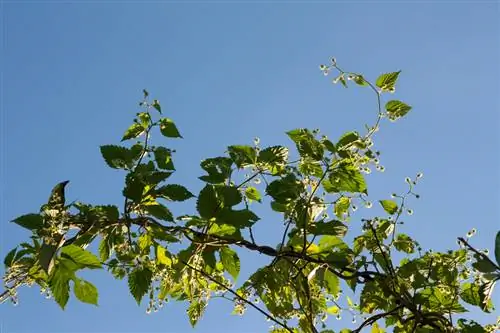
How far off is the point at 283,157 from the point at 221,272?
0.90 m

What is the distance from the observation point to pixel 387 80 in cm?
300

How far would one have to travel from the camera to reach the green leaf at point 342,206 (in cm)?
322

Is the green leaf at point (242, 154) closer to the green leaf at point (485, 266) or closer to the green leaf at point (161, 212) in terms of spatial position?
the green leaf at point (161, 212)

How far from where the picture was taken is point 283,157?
9.94 feet

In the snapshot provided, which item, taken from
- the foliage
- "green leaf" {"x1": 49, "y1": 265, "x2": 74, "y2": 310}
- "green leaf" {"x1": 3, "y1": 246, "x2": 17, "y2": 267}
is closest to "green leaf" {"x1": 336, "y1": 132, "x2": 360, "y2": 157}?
the foliage

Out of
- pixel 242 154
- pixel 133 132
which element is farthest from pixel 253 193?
pixel 133 132

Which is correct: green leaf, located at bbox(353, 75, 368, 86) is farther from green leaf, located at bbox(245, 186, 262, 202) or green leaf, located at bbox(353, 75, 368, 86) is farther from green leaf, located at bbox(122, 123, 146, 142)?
green leaf, located at bbox(122, 123, 146, 142)

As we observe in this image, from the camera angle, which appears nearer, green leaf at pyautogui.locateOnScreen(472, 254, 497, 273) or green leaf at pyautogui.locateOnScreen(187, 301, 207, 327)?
green leaf at pyautogui.locateOnScreen(472, 254, 497, 273)

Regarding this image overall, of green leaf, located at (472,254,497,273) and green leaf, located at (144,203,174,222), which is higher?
green leaf, located at (144,203,174,222)

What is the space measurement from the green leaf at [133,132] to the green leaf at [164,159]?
200mm

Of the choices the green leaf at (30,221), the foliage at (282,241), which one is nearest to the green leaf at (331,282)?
the foliage at (282,241)

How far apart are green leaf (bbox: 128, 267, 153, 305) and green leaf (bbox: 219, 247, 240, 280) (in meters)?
0.41

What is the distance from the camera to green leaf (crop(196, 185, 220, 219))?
262 centimetres

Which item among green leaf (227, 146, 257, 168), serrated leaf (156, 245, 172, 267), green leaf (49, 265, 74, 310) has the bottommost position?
green leaf (49, 265, 74, 310)
